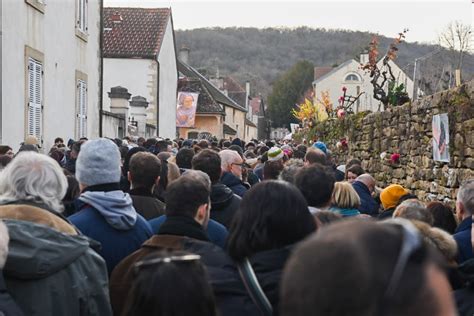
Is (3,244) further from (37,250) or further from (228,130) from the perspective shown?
(228,130)

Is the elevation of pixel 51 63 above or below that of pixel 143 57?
below

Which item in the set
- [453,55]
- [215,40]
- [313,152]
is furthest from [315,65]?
[313,152]

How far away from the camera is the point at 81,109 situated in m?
19.0

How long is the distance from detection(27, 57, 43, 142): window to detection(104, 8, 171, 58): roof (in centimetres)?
1891

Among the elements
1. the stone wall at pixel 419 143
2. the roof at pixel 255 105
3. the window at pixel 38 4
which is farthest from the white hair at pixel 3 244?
the roof at pixel 255 105

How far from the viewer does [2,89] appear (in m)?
12.9

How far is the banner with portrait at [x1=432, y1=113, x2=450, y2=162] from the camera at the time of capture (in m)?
9.06

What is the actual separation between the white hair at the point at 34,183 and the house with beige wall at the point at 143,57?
29.3 metres

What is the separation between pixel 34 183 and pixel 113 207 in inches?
26.8

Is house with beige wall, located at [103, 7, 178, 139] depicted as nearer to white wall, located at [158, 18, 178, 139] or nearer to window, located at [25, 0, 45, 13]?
white wall, located at [158, 18, 178, 139]

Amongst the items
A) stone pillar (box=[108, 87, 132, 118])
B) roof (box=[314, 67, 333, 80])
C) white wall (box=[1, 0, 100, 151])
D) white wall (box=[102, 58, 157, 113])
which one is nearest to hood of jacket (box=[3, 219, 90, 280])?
white wall (box=[1, 0, 100, 151])

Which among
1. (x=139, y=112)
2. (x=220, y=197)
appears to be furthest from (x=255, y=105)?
(x=220, y=197)

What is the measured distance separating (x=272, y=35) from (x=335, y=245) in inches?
3869

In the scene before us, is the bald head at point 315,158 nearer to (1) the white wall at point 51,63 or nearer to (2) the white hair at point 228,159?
(2) the white hair at point 228,159
